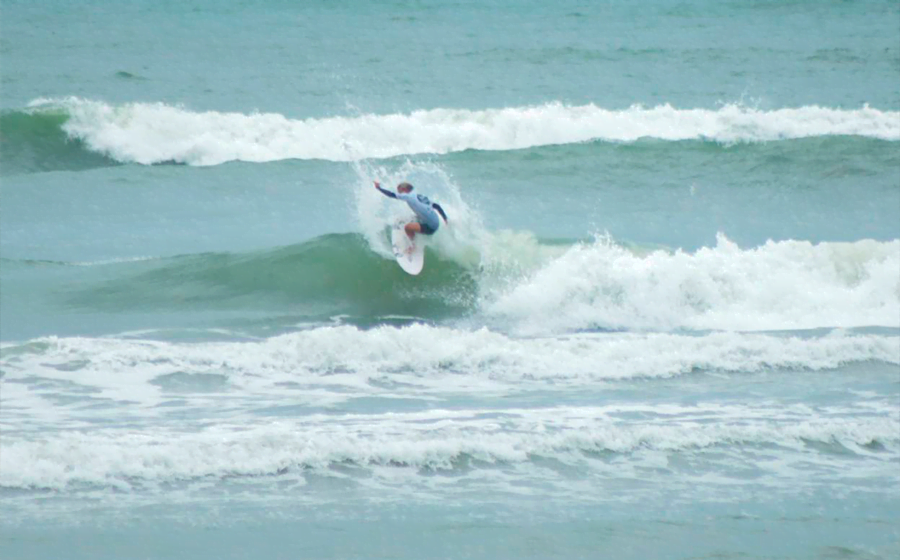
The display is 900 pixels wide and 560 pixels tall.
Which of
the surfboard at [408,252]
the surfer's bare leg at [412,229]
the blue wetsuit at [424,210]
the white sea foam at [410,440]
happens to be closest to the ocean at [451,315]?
the white sea foam at [410,440]

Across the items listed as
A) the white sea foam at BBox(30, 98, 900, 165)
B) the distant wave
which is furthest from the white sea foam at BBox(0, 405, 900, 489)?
the white sea foam at BBox(30, 98, 900, 165)

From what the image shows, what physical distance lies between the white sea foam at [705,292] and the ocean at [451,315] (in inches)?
1.8

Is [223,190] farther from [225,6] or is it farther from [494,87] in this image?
[225,6]

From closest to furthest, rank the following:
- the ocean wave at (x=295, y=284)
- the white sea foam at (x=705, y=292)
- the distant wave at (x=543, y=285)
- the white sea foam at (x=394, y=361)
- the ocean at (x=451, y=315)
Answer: the ocean at (x=451, y=315)
the white sea foam at (x=394, y=361)
the white sea foam at (x=705, y=292)
the distant wave at (x=543, y=285)
the ocean wave at (x=295, y=284)

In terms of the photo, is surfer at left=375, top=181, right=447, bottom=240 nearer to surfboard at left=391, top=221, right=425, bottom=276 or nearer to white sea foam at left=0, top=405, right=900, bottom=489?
surfboard at left=391, top=221, right=425, bottom=276

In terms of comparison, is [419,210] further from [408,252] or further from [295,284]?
[295,284]

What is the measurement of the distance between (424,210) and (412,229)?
582mm

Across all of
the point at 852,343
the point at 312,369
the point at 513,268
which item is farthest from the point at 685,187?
the point at 312,369

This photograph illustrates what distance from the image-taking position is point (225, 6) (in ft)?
148

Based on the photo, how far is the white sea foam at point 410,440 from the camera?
8516mm

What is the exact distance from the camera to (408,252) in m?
15.5

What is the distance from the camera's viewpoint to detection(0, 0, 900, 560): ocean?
26.3 feet

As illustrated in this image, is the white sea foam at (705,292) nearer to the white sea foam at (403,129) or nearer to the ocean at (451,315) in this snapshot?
the ocean at (451,315)

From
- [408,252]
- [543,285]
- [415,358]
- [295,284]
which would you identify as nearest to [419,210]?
[408,252]
